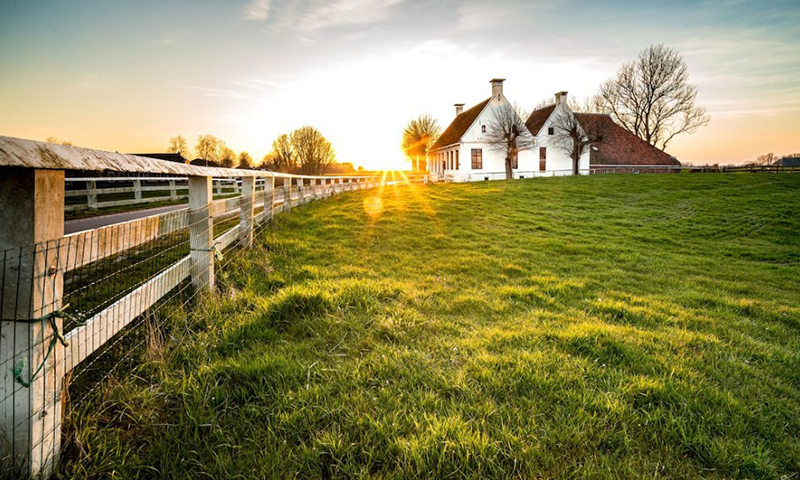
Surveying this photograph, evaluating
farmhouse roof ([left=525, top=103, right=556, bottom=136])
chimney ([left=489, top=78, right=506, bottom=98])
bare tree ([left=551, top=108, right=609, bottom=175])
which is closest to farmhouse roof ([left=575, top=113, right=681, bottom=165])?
bare tree ([left=551, top=108, right=609, bottom=175])

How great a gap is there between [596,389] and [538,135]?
4241 centimetres

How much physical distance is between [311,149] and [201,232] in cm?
5502

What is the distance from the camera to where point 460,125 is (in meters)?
43.6

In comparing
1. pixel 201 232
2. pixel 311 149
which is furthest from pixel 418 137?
pixel 201 232

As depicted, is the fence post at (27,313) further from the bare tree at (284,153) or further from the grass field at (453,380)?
the bare tree at (284,153)

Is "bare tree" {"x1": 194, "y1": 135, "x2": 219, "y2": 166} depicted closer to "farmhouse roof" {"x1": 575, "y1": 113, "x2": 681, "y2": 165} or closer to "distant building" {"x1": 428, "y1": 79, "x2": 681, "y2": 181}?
"distant building" {"x1": 428, "y1": 79, "x2": 681, "y2": 181}

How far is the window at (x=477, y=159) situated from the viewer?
40500 mm

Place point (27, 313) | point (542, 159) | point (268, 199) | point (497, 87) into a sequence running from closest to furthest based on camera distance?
point (27, 313)
point (268, 199)
point (497, 87)
point (542, 159)

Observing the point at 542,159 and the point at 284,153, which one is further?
the point at 284,153

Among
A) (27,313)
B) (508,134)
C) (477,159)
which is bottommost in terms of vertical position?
(27,313)

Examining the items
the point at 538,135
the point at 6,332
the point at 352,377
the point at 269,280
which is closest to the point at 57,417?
the point at 6,332

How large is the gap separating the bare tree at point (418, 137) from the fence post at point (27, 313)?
57952 mm

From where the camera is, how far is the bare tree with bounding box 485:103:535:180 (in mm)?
37250

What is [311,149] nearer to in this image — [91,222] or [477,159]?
[477,159]
